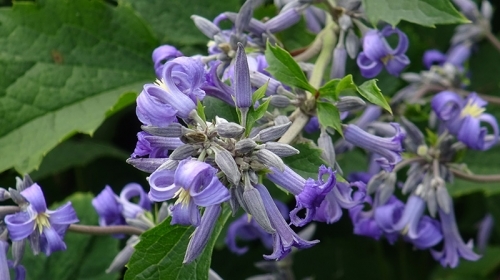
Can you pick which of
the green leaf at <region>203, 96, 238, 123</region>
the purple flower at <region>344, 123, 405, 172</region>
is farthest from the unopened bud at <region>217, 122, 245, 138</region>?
the purple flower at <region>344, 123, 405, 172</region>

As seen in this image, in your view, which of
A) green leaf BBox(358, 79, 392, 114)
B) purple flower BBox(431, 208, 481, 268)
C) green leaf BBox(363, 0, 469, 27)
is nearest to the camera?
green leaf BBox(358, 79, 392, 114)

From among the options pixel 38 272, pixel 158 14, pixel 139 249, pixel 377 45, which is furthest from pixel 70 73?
pixel 377 45

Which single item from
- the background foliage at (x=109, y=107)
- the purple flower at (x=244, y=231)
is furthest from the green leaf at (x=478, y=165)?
the purple flower at (x=244, y=231)

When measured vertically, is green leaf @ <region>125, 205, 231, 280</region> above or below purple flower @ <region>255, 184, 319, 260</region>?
below

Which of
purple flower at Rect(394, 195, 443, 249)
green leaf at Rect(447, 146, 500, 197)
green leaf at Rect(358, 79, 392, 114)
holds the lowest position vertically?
green leaf at Rect(447, 146, 500, 197)

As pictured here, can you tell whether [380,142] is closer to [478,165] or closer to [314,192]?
[314,192]

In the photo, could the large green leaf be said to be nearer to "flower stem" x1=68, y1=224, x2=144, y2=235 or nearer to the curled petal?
"flower stem" x1=68, y1=224, x2=144, y2=235
